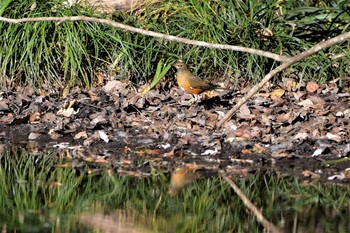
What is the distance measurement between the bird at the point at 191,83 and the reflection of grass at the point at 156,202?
2117mm

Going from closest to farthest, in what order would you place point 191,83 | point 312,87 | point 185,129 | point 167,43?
1. point 185,129
2. point 191,83
3. point 312,87
4. point 167,43

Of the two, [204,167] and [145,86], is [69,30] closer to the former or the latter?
[145,86]

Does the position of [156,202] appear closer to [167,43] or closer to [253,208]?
[253,208]

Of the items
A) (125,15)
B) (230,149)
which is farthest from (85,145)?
(125,15)

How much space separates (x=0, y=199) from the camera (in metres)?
6.30

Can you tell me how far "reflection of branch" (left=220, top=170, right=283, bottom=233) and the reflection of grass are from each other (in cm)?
4

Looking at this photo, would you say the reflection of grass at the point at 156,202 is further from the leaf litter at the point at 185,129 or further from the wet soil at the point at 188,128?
the wet soil at the point at 188,128

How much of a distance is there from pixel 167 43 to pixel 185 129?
1681 mm

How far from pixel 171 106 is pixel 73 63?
115cm

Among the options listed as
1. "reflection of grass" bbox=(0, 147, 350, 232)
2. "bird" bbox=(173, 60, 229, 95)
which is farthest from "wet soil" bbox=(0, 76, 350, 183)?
"reflection of grass" bbox=(0, 147, 350, 232)

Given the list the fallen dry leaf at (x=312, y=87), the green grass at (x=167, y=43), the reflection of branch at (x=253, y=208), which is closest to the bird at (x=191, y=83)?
the green grass at (x=167, y=43)

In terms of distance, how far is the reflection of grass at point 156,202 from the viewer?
573 centimetres

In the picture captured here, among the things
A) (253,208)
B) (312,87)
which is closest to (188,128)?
(312,87)

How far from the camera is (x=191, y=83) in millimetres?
8812
